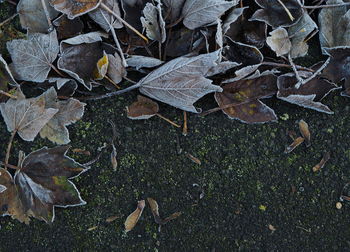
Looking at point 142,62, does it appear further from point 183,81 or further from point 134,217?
point 134,217

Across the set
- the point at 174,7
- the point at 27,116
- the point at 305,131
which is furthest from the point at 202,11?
the point at 27,116

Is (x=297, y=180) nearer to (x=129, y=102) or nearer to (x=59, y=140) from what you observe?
(x=129, y=102)

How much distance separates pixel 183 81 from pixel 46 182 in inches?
17.2

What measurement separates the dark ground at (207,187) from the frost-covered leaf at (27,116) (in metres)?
0.03

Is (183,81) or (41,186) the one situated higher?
(183,81)

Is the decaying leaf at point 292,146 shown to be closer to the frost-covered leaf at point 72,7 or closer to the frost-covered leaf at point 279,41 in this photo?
the frost-covered leaf at point 279,41

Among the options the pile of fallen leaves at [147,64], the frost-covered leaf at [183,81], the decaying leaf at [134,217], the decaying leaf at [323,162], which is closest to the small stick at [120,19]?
the pile of fallen leaves at [147,64]

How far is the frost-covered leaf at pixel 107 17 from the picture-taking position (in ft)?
4.44

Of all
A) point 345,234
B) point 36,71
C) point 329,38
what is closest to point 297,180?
point 345,234

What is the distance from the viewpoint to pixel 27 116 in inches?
52.3

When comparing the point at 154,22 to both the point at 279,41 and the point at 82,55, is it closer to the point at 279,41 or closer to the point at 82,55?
the point at 82,55

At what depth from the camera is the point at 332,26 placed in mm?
1392

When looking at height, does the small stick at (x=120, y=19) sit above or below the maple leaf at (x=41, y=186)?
above

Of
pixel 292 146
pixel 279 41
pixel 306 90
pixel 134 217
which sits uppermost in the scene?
pixel 279 41
